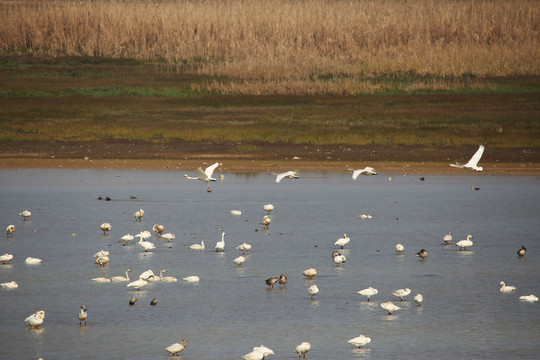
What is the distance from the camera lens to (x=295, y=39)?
195 ft

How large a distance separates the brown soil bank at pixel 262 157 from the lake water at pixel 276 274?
638cm

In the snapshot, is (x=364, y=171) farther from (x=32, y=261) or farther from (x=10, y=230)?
(x=32, y=261)

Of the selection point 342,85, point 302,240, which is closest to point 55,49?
point 342,85

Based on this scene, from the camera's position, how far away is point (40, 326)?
10.4 metres

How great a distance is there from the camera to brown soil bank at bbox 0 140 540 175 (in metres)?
30.9

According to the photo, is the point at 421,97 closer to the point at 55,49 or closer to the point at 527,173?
the point at 527,173

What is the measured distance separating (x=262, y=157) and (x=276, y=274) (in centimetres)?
1968

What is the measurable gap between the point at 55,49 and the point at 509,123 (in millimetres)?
32699

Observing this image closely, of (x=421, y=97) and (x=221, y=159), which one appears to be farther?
(x=421, y=97)

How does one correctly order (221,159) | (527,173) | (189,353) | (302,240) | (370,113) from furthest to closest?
(370,113)
(221,159)
(527,173)
(302,240)
(189,353)

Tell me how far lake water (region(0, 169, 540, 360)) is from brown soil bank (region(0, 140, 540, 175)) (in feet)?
20.9

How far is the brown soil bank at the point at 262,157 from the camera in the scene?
3086 cm

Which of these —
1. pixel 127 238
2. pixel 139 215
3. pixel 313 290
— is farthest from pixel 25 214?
pixel 313 290

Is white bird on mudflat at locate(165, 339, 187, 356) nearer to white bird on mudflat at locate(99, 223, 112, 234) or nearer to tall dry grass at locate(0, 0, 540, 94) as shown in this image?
white bird on mudflat at locate(99, 223, 112, 234)
